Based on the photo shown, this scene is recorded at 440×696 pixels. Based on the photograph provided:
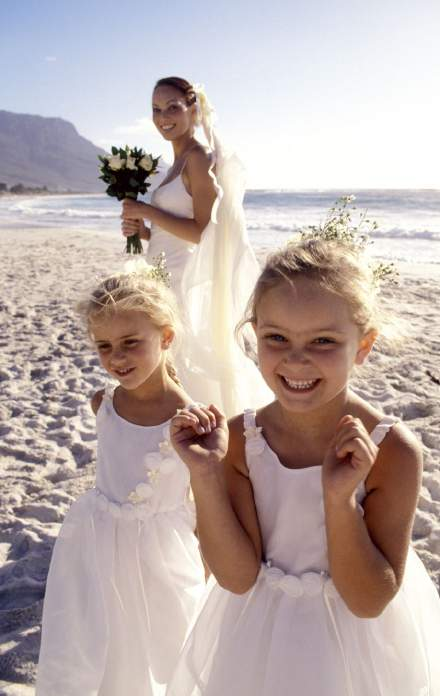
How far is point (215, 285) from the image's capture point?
13.2 ft

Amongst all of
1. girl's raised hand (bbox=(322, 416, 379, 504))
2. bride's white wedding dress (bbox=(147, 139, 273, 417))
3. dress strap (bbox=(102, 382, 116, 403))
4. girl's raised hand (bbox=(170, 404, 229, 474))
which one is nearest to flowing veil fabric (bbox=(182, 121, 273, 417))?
bride's white wedding dress (bbox=(147, 139, 273, 417))

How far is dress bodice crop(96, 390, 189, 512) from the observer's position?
2.29 metres

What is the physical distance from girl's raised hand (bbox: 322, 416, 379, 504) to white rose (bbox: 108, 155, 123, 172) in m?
2.81

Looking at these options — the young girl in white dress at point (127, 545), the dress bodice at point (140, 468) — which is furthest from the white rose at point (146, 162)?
the dress bodice at point (140, 468)

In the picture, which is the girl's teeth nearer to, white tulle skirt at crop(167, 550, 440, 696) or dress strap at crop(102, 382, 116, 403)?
white tulle skirt at crop(167, 550, 440, 696)

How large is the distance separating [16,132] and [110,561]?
193 m

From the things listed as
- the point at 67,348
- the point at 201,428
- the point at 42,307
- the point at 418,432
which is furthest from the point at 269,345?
the point at 42,307

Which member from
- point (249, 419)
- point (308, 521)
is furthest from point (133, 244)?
point (308, 521)

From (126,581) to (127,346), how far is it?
0.87 m

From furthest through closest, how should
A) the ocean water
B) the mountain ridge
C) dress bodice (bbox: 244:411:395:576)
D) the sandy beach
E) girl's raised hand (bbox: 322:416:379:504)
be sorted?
the mountain ridge, the ocean water, the sandy beach, dress bodice (bbox: 244:411:395:576), girl's raised hand (bbox: 322:416:379:504)

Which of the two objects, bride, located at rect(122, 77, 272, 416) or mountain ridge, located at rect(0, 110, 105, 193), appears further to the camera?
mountain ridge, located at rect(0, 110, 105, 193)

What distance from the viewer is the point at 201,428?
170cm

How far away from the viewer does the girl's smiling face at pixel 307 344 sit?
162 centimetres

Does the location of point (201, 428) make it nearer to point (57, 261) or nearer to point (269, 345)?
point (269, 345)
